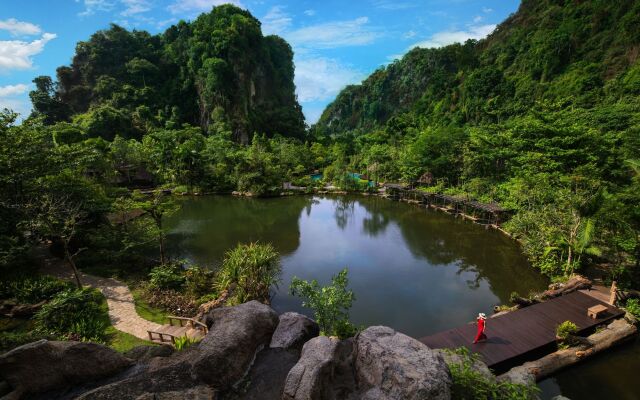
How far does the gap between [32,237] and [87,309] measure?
22.1 feet

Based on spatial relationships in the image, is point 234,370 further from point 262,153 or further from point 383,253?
point 262,153

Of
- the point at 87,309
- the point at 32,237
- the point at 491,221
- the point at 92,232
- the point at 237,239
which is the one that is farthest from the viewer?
the point at 491,221

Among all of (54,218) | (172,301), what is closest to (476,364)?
(172,301)

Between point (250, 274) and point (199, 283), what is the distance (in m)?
2.65

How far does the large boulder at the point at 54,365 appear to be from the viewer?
6074mm

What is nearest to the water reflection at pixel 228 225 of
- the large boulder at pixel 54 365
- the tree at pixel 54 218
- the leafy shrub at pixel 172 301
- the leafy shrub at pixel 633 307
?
the leafy shrub at pixel 172 301

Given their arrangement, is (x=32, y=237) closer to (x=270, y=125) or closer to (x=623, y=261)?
(x=623, y=261)

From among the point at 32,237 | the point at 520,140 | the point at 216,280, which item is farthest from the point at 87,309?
the point at 520,140

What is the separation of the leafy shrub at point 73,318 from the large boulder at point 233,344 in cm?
711

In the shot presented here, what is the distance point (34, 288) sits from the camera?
44.6ft

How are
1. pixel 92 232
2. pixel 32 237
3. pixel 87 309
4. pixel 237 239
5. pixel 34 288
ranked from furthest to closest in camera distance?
pixel 237 239
pixel 92 232
pixel 32 237
pixel 34 288
pixel 87 309

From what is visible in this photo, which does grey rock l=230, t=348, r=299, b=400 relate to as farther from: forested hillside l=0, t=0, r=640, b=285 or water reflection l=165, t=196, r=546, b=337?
forested hillside l=0, t=0, r=640, b=285

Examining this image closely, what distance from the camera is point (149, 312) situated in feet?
43.8

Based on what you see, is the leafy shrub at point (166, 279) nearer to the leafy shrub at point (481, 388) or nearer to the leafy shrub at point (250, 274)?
the leafy shrub at point (250, 274)
